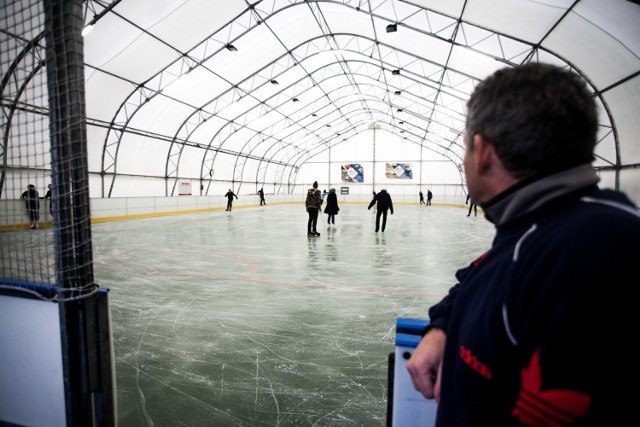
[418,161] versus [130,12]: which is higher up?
[130,12]

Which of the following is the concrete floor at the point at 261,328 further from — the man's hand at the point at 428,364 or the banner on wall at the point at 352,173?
the banner on wall at the point at 352,173

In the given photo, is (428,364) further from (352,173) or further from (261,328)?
(352,173)

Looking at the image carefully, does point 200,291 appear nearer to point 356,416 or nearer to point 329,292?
point 329,292

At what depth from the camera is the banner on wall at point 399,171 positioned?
38.5 metres

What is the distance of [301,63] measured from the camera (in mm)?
20891

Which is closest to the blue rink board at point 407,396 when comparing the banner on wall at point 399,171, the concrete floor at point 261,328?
the concrete floor at point 261,328

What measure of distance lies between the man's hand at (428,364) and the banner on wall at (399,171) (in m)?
38.6

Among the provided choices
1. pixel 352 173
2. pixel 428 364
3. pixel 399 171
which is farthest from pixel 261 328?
pixel 352 173

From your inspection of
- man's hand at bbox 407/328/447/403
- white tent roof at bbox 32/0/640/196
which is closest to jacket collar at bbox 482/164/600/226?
man's hand at bbox 407/328/447/403

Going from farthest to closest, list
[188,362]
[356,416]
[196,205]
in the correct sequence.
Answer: [196,205] < [188,362] < [356,416]

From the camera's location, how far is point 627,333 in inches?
26.6

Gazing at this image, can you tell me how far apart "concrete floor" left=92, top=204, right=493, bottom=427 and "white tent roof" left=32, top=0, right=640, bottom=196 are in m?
7.41

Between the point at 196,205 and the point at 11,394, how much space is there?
2416 centimetres

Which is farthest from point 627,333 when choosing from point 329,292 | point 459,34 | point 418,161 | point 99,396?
point 418,161
